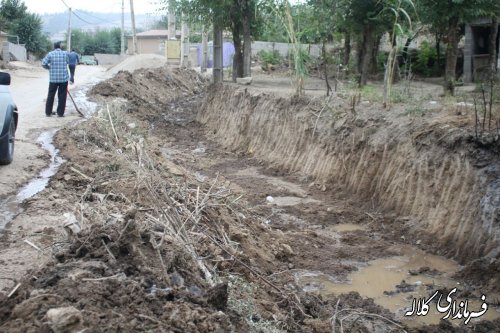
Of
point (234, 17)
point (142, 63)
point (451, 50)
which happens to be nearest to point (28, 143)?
point (451, 50)

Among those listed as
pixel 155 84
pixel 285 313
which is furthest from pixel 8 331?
pixel 155 84

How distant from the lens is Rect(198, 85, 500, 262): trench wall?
8.06 m

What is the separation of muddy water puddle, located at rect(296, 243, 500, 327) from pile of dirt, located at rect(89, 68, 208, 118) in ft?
45.9

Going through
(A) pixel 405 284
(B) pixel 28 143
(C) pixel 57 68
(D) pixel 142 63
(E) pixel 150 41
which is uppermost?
(E) pixel 150 41

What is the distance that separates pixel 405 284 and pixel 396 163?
3.16m

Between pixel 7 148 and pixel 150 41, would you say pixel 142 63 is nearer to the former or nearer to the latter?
pixel 7 148

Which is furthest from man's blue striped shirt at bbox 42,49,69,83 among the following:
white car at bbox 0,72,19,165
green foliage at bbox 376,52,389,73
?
green foliage at bbox 376,52,389,73

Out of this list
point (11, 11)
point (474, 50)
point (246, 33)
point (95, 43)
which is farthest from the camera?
point (95, 43)

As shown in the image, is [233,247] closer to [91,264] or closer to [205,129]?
[91,264]

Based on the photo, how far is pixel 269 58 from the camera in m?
33.7

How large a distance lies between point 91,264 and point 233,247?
264 cm

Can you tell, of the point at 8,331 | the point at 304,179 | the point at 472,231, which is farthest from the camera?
the point at 304,179

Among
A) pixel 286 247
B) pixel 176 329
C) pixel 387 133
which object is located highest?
pixel 387 133

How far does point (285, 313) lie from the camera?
5242mm
